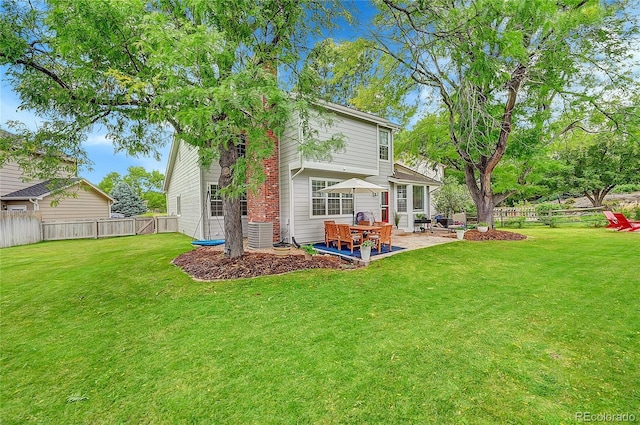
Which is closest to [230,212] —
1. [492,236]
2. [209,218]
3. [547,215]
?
[209,218]

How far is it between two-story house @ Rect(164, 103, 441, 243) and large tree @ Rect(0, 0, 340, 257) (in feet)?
8.91

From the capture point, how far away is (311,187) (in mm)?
10297

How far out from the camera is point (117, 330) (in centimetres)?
377

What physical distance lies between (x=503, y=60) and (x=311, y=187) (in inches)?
278

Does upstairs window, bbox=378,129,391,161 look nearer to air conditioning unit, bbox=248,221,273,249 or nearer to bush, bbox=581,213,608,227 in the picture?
air conditioning unit, bbox=248,221,273,249

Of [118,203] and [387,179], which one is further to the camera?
[118,203]

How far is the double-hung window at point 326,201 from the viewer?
10479mm

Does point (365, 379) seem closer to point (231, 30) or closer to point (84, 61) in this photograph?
point (231, 30)

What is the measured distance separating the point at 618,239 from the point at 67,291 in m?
17.2

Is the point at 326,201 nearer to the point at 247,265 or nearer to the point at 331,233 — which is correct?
the point at 331,233

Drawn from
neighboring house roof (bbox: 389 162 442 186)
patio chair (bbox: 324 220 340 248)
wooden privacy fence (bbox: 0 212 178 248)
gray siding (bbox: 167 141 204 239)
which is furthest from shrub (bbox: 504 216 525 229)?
wooden privacy fence (bbox: 0 212 178 248)

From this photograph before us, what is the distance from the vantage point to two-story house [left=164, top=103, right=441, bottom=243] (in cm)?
1002

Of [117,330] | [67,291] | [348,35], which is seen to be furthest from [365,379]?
[348,35]

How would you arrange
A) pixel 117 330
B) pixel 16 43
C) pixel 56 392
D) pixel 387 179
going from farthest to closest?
pixel 387 179, pixel 16 43, pixel 117 330, pixel 56 392
